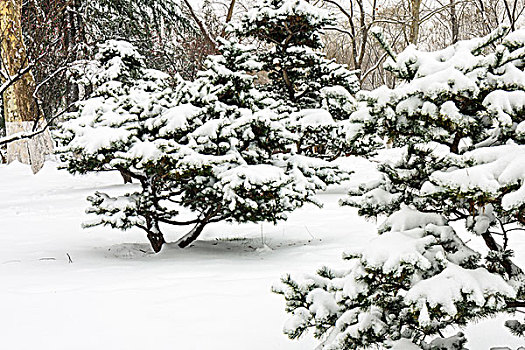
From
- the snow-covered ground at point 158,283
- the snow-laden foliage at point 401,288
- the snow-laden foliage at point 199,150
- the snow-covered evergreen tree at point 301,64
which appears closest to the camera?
the snow-laden foliage at point 401,288

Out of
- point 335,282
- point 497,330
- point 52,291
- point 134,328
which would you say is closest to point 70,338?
point 134,328

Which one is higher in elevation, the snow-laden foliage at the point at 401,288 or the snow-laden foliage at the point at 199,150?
the snow-laden foliage at the point at 199,150

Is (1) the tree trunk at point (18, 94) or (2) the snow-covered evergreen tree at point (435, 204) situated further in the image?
(1) the tree trunk at point (18, 94)

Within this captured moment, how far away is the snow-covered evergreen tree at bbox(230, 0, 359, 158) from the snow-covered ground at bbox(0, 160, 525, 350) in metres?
1.90

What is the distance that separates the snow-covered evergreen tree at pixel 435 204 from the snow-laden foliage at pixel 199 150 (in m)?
2.58

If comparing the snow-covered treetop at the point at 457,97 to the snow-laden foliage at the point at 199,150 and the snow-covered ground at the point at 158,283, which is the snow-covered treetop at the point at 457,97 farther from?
the snow-laden foliage at the point at 199,150

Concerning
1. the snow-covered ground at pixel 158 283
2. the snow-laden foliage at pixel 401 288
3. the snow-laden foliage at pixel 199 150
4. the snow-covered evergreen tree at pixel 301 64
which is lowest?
the snow-covered ground at pixel 158 283

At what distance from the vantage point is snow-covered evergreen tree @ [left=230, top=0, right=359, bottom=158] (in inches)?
356

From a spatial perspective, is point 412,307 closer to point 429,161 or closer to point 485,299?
point 485,299

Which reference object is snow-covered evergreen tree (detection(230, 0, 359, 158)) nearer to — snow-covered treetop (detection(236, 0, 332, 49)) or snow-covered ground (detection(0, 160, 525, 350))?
snow-covered treetop (detection(236, 0, 332, 49))

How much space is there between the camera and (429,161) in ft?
7.11

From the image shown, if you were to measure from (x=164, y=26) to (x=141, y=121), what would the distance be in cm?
1266

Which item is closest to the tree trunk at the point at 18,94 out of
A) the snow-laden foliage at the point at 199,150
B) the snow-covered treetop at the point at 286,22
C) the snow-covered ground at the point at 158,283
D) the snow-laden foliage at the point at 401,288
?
the snow-covered treetop at the point at 286,22

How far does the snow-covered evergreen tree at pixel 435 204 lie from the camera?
5.77 feet
